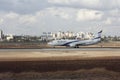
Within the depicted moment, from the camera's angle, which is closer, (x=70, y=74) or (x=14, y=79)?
(x=14, y=79)

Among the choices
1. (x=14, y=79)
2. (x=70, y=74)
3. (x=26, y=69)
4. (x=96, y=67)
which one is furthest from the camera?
(x=96, y=67)

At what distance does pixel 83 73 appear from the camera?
130ft

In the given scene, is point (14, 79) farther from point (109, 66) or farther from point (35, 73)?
point (109, 66)

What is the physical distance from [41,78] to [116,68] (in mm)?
12967

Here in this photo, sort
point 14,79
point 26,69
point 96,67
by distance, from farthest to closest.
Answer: point 96,67
point 26,69
point 14,79

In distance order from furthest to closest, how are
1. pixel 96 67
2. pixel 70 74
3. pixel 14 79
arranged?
pixel 96 67
pixel 70 74
pixel 14 79

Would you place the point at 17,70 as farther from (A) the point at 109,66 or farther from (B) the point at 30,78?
(A) the point at 109,66

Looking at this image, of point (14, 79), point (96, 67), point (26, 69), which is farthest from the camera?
point (96, 67)

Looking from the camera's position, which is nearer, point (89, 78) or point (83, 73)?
point (89, 78)

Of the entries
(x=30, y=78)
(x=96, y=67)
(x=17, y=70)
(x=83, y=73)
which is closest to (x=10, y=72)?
(x=17, y=70)

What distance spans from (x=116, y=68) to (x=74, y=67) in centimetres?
528

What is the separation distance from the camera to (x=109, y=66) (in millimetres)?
46281

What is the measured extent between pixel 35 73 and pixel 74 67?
23.7 feet

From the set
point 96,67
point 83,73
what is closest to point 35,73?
point 83,73
